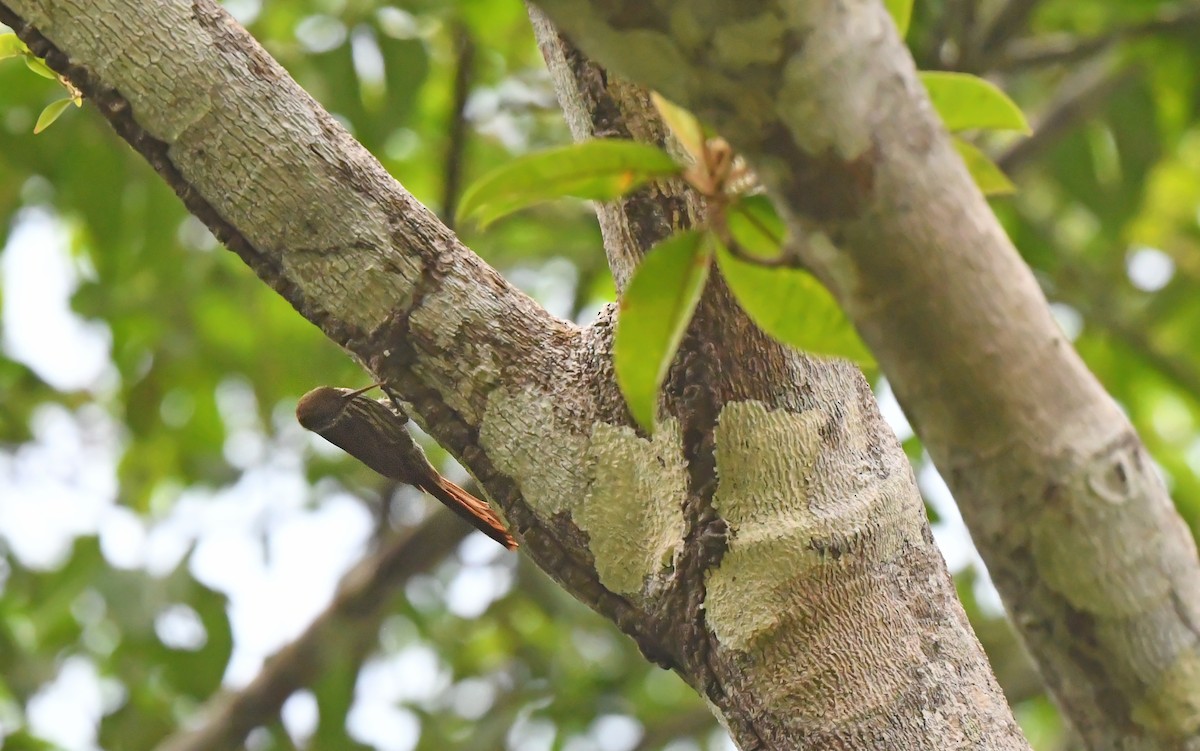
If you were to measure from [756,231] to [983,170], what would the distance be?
0.44 ft

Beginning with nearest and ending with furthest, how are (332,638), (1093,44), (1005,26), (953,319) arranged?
(953,319) → (1005,26) → (1093,44) → (332,638)

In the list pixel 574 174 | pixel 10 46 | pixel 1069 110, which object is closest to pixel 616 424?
pixel 574 174

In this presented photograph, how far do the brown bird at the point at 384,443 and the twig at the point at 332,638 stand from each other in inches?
47.3

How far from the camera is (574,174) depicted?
626 mm

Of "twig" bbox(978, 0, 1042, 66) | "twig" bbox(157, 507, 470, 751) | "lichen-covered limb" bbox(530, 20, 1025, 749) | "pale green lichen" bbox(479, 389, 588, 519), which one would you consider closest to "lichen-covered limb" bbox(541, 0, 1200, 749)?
"lichen-covered limb" bbox(530, 20, 1025, 749)

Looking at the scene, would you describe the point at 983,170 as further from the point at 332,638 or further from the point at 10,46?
the point at 332,638

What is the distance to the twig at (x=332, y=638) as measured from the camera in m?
2.35

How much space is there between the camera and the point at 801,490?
0.94m

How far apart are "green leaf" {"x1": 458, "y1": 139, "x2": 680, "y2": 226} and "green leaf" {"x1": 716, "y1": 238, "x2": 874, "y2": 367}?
0.21 ft

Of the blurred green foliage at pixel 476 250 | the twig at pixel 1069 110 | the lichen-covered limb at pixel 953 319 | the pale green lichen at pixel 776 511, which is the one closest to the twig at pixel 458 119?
the blurred green foliage at pixel 476 250

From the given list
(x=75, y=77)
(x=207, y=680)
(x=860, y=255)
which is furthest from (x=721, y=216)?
(x=207, y=680)

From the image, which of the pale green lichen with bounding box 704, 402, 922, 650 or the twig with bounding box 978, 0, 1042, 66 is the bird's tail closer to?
the pale green lichen with bounding box 704, 402, 922, 650

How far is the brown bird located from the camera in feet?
3.76

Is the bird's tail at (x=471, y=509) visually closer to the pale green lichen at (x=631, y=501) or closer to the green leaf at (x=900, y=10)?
the pale green lichen at (x=631, y=501)
